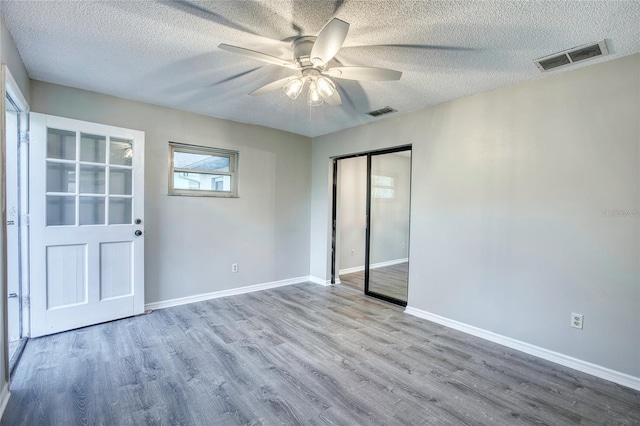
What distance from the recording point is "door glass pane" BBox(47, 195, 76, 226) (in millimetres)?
2842

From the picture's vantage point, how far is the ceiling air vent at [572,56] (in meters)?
2.12

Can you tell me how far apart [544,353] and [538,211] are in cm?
123

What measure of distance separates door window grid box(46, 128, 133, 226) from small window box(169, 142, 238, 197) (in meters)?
0.55

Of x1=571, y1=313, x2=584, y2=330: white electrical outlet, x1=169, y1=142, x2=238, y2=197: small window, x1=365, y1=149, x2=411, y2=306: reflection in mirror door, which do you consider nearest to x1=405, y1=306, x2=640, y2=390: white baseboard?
x1=571, y1=313, x2=584, y2=330: white electrical outlet

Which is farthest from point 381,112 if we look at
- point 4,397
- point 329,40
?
point 4,397

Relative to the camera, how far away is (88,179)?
3.04m

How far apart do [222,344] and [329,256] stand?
7.89ft

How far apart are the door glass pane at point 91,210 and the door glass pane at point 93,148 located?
0.40m

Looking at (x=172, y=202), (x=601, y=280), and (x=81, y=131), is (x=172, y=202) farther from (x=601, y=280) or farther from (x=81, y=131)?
(x=601, y=280)

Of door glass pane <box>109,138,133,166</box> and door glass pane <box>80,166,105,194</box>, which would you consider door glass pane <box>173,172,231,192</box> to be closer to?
door glass pane <box>109,138,133,166</box>

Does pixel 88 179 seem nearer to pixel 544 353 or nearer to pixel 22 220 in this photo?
pixel 22 220

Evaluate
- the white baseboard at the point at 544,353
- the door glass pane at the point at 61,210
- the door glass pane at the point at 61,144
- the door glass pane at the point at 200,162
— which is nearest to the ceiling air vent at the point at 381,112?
the door glass pane at the point at 200,162

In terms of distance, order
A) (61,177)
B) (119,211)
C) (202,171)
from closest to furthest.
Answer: (61,177)
(119,211)
(202,171)

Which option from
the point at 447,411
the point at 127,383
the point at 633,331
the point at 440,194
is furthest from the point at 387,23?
the point at 127,383
